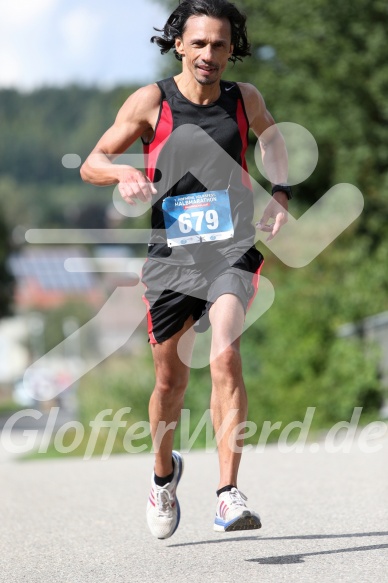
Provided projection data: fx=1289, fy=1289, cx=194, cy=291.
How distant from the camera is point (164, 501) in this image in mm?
5863

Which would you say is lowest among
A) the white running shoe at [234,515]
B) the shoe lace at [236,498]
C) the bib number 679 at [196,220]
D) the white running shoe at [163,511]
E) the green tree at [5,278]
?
the white running shoe at [234,515]

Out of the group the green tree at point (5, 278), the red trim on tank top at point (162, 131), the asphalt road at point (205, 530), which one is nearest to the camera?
the asphalt road at point (205, 530)

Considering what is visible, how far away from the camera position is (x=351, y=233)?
79.6 ft

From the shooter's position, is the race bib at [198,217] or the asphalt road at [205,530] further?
the race bib at [198,217]

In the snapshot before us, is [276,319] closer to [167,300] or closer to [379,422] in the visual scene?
[379,422]

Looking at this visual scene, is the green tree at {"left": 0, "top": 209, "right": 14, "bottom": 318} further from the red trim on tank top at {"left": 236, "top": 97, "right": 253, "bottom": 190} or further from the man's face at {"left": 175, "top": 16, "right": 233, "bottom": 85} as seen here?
the man's face at {"left": 175, "top": 16, "right": 233, "bottom": 85}

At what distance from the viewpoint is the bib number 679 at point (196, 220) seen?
552 centimetres

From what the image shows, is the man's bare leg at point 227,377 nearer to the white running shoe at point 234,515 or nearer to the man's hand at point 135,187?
the white running shoe at point 234,515

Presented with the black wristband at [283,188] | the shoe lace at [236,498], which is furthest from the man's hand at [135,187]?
the shoe lace at [236,498]

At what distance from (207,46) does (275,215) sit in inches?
31.2

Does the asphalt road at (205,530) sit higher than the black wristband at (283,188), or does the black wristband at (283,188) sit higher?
the black wristband at (283,188)

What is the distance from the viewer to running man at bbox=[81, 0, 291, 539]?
5.43 metres

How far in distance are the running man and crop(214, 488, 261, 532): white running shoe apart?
4.6 inches

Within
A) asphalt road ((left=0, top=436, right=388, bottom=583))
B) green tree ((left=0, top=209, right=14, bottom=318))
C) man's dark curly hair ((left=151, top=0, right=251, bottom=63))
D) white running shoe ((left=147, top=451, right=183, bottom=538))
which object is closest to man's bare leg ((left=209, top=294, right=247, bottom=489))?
asphalt road ((left=0, top=436, right=388, bottom=583))
